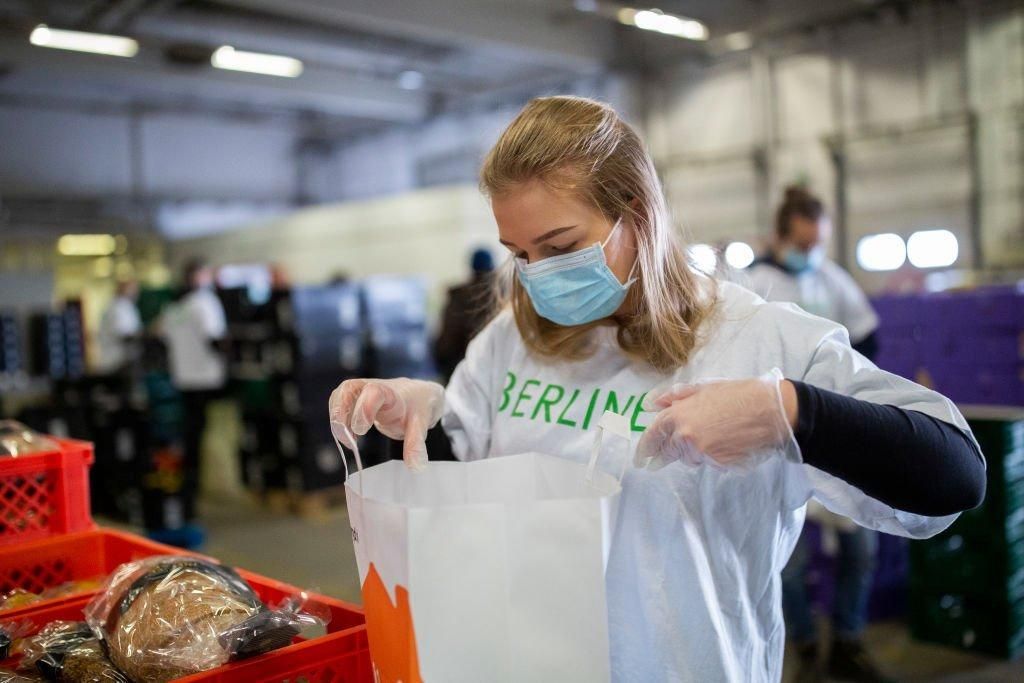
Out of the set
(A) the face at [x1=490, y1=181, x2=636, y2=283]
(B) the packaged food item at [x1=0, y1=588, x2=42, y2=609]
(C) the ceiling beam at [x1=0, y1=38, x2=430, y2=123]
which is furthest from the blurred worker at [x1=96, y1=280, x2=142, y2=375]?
(A) the face at [x1=490, y1=181, x2=636, y2=283]

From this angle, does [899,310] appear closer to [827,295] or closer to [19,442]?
[827,295]

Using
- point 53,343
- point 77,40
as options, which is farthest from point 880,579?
point 53,343

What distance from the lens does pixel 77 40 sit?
6.97 metres

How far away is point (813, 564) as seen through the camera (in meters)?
3.83

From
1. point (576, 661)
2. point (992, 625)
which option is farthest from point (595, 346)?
point (992, 625)

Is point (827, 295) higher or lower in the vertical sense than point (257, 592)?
higher

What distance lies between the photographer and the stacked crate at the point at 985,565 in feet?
10.5

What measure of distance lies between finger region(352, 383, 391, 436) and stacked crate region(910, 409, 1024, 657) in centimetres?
269

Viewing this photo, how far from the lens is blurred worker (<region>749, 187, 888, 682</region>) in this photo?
3.15m

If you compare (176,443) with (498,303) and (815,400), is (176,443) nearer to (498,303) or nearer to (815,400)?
(498,303)

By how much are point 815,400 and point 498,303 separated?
0.74 m

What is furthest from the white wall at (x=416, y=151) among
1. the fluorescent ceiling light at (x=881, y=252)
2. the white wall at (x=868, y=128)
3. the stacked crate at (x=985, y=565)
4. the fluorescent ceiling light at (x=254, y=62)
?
the stacked crate at (x=985, y=565)

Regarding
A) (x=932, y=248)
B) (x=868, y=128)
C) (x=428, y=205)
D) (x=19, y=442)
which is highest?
(x=868, y=128)

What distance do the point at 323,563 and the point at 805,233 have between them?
320 cm
